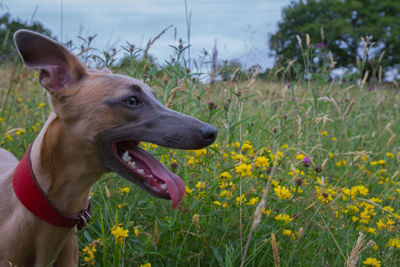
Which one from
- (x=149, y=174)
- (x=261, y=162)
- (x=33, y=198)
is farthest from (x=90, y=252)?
(x=261, y=162)

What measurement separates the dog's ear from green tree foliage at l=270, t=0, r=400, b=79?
2960 centimetres

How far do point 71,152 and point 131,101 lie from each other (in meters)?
0.39

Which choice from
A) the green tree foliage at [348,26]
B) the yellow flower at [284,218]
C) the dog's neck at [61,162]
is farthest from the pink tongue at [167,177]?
the green tree foliage at [348,26]

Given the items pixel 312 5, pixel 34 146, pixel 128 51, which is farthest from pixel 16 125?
pixel 312 5

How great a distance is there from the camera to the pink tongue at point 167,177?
5.87 feet

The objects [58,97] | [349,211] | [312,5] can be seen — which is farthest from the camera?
[312,5]

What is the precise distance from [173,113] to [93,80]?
46 centimetres

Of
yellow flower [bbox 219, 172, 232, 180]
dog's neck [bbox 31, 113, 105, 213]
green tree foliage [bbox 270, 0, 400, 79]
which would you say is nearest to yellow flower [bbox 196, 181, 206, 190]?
yellow flower [bbox 219, 172, 232, 180]

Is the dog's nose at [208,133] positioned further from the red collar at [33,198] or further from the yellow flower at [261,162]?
the red collar at [33,198]

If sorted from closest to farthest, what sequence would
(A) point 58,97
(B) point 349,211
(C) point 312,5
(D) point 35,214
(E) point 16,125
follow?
1. (D) point 35,214
2. (A) point 58,97
3. (B) point 349,211
4. (E) point 16,125
5. (C) point 312,5

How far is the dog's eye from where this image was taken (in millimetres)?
1909

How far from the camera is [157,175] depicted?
1.87m

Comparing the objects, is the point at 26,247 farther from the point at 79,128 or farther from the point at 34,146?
the point at 79,128

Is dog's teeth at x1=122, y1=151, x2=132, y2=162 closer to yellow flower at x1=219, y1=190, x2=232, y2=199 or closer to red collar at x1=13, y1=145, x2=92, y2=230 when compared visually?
red collar at x1=13, y1=145, x2=92, y2=230
